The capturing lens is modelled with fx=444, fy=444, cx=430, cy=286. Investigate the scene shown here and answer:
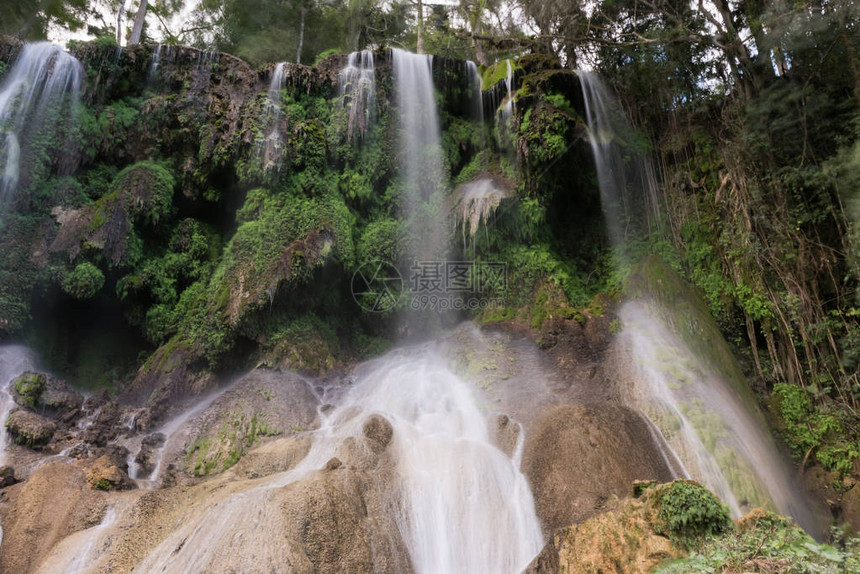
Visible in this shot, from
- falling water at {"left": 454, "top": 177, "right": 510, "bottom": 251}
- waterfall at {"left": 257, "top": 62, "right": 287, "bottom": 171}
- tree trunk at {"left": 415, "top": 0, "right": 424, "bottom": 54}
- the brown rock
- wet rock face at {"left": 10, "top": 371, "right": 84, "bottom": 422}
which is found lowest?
the brown rock

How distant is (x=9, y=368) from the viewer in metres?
8.80

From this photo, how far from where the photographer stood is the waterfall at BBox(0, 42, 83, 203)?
33.0 feet

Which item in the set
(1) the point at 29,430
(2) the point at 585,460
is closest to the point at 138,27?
(1) the point at 29,430

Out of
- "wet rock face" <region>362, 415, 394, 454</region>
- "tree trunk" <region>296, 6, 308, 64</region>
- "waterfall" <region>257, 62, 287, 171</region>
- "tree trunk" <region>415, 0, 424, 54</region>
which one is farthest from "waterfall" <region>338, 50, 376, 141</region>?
"tree trunk" <region>296, 6, 308, 64</region>

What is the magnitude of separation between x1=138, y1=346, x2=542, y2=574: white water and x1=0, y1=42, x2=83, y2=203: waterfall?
9427 millimetres

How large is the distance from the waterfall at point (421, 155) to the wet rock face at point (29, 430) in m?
7.68

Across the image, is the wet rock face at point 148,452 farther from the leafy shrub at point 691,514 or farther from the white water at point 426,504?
the leafy shrub at point 691,514

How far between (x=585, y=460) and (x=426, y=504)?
7.31 ft

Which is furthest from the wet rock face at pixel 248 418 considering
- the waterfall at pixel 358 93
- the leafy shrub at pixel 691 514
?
the waterfall at pixel 358 93

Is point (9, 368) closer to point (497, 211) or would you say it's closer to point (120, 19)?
point (497, 211)

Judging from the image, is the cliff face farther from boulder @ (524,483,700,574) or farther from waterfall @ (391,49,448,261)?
boulder @ (524,483,700,574)

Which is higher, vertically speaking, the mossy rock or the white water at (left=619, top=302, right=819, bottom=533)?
the mossy rock

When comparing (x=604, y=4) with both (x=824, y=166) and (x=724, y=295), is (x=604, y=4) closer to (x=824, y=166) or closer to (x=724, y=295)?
(x=824, y=166)

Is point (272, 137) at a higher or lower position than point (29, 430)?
higher
